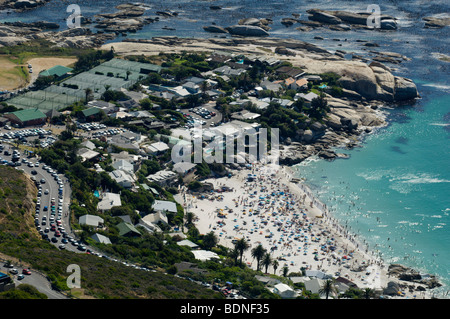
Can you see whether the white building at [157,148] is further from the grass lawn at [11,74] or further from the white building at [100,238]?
the grass lawn at [11,74]

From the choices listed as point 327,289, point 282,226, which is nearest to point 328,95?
point 282,226

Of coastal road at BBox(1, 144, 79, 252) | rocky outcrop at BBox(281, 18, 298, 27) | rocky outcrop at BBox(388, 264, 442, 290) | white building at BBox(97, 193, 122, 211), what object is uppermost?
rocky outcrop at BBox(281, 18, 298, 27)

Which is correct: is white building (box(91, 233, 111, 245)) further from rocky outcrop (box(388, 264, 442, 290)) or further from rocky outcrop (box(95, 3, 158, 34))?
rocky outcrop (box(95, 3, 158, 34))

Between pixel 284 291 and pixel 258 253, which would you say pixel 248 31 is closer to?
pixel 258 253

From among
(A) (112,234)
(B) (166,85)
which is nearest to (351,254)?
(A) (112,234)

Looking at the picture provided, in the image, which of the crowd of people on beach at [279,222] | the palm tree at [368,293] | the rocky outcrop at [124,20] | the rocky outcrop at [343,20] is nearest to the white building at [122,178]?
the crowd of people on beach at [279,222]

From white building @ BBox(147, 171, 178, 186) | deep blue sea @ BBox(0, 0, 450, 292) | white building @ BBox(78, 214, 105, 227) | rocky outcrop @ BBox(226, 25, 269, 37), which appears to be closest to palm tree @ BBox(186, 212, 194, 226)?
white building @ BBox(147, 171, 178, 186)
